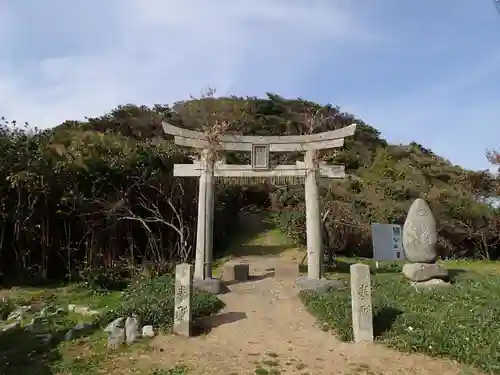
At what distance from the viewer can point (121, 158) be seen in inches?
619

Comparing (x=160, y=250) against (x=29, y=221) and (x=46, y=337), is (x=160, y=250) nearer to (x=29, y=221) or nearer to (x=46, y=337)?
(x=29, y=221)

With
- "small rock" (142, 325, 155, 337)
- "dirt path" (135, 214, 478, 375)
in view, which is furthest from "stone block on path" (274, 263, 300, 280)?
"small rock" (142, 325, 155, 337)

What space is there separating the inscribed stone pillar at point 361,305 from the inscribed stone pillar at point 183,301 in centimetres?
313

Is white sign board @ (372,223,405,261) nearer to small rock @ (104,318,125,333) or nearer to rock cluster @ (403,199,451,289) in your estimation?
rock cluster @ (403,199,451,289)

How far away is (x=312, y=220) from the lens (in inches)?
500

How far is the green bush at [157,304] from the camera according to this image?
910 cm

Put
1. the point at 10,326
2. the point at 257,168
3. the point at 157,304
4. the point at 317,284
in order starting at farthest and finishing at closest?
the point at 257,168
the point at 317,284
the point at 157,304
the point at 10,326

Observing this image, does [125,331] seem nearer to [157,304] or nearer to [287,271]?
[157,304]

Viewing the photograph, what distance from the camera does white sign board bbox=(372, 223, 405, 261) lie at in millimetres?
16844

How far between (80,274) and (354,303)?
29.4 ft

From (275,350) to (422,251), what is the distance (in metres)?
5.37

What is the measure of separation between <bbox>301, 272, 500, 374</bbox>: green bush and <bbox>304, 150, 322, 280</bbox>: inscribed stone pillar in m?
1.21

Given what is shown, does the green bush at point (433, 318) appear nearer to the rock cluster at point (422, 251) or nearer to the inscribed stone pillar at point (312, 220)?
the rock cluster at point (422, 251)

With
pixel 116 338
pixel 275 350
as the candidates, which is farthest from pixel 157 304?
pixel 275 350
